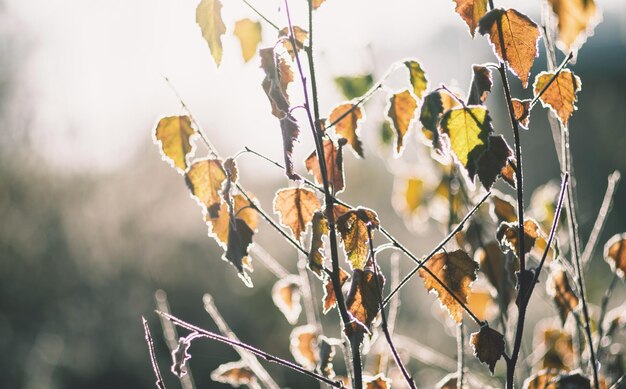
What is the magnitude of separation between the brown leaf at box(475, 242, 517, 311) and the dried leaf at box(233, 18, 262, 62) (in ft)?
2.21

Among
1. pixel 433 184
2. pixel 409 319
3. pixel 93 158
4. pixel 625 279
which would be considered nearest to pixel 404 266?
pixel 409 319

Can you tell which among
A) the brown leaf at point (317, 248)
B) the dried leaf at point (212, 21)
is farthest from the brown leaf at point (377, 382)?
the dried leaf at point (212, 21)

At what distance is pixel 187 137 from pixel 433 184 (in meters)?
1.04

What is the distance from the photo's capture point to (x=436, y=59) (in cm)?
1470

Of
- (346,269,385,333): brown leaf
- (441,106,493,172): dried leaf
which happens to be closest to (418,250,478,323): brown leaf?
(346,269,385,333): brown leaf

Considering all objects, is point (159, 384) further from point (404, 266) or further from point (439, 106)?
point (404, 266)

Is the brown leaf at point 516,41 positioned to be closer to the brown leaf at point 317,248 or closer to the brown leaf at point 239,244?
the brown leaf at point 317,248

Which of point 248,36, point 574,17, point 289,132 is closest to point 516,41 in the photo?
point 574,17

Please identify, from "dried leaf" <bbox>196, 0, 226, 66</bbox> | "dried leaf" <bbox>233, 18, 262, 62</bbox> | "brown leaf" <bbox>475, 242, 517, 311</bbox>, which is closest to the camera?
"dried leaf" <bbox>196, 0, 226, 66</bbox>

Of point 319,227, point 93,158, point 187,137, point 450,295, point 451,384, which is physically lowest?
point 451,384

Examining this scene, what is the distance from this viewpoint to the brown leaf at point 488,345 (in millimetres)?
1037

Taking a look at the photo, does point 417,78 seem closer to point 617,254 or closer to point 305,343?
point 617,254

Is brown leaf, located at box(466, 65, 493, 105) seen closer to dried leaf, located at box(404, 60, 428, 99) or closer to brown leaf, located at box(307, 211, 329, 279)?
dried leaf, located at box(404, 60, 428, 99)

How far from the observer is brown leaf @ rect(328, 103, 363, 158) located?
1.16 metres
